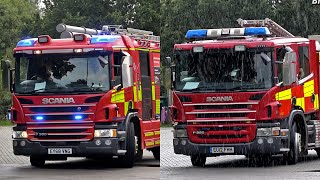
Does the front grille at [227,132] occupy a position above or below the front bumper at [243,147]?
above

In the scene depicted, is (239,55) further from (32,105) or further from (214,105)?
(32,105)

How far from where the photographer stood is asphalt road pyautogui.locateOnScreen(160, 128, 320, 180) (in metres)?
8.50

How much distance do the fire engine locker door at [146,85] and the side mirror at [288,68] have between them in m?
1.62

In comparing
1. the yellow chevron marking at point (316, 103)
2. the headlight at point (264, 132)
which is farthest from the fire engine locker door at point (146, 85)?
the yellow chevron marking at point (316, 103)

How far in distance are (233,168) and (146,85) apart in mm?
1563

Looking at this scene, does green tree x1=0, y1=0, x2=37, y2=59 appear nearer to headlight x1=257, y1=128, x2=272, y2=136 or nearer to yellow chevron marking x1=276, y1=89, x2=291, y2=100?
headlight x1=257, y1=128, x2=272, y2=136

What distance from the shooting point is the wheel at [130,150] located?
1002 centimetres

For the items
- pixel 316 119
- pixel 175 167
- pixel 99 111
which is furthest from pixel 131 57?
pixel 316 119

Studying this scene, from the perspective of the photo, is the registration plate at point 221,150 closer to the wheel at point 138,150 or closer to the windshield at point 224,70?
the windshield at point 224,70

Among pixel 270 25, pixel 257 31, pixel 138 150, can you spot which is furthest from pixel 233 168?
pixel 270 25

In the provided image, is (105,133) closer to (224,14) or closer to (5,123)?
(5,123)

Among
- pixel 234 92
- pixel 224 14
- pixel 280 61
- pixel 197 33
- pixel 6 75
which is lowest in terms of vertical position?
pixel 234 92

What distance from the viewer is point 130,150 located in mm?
10109

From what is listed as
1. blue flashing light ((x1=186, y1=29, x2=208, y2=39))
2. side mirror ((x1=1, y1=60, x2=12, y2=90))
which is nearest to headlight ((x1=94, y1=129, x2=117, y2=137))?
side mirror ((x1=1, y1=60, x2=12, y2=90))
